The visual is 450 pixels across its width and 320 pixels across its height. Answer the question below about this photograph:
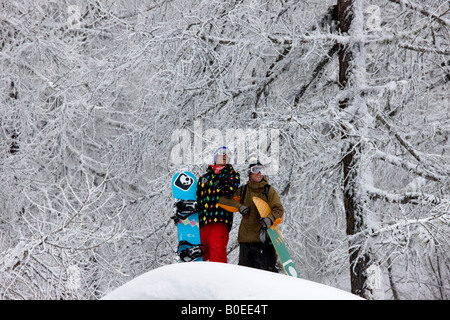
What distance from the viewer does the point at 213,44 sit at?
289 inches

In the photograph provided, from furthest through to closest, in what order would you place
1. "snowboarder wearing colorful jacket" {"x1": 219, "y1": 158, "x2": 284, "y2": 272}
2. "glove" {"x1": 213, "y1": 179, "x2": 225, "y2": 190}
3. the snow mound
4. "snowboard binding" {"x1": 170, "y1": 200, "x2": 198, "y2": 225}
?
"snowboard binding" {"x1": 170, "y1": 200, "x2": 198, "y2": 225} → "glove" {"x1": 213, "y1": 179, "x2": 225, "y2": 190} → "snowboarder wearing colorful jacket" {"x1": 219, "y1": 158, "x2": 284, "y2": 272} → the snow mound

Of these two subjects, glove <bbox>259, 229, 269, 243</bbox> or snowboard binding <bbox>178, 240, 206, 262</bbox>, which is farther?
snowboard binding <bbox>178, 240, 206, 262</bbox>

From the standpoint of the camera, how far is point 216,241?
5.45 meters

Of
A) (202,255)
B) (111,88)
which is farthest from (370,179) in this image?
(111,88)

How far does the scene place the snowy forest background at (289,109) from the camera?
618 centimetres

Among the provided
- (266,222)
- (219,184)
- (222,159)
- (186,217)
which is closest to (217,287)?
(266,222)

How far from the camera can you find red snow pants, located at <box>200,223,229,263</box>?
5441mm

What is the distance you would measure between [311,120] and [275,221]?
1.81 metres

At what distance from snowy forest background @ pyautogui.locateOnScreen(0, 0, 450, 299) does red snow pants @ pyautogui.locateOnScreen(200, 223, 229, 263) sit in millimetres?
884

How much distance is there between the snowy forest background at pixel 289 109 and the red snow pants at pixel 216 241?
2.90 ft

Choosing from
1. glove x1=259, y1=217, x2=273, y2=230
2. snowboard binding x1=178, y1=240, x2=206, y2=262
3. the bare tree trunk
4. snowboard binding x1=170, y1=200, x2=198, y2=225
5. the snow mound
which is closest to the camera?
the snow mound

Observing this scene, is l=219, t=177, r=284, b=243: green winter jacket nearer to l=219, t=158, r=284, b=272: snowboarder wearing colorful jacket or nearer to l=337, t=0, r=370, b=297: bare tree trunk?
l=219, t=158, r=284, b=272: snowboarder wearing colorful jacket

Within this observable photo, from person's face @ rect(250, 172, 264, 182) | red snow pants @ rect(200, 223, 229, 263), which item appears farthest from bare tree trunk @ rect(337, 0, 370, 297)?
red snow pants @ rect(200, 223, 229, 263)

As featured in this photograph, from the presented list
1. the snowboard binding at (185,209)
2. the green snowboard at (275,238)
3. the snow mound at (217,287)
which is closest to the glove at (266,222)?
the green snowboard at (275,238)
